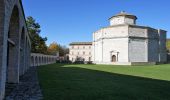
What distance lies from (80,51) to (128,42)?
134ft

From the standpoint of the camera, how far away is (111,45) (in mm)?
54469

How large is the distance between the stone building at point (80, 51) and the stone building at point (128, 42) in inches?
1278

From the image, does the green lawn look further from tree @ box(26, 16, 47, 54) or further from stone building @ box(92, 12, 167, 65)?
tree @ box(26, 16, 47, 54)

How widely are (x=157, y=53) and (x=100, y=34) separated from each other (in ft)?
44.9

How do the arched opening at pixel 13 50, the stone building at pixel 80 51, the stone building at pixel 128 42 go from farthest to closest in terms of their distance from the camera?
the stone building at pixel 80 51 < the stone building at pixel 128 42 < the arched opening at pixel 13 50

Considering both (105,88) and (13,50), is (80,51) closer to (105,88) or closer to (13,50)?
(13,50)

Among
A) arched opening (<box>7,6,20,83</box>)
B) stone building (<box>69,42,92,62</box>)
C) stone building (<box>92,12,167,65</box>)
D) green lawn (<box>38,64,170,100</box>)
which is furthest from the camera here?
stone building (<box>69,42,92,62</box>)

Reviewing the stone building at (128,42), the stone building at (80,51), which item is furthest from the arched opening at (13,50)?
the stone building at (80,51)

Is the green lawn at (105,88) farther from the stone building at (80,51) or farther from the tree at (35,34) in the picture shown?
the stone building at (80,51)

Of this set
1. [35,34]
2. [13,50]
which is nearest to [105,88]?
[13,50]

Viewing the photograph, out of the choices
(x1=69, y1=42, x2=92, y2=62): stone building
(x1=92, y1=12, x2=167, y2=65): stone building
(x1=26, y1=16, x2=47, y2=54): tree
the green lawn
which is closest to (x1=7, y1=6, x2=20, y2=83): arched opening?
the green lawn

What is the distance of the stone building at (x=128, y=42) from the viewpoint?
5231 centimetres

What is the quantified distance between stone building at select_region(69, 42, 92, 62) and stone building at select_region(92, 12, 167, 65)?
32461 mm

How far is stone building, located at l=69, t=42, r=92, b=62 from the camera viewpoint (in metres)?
90.8
